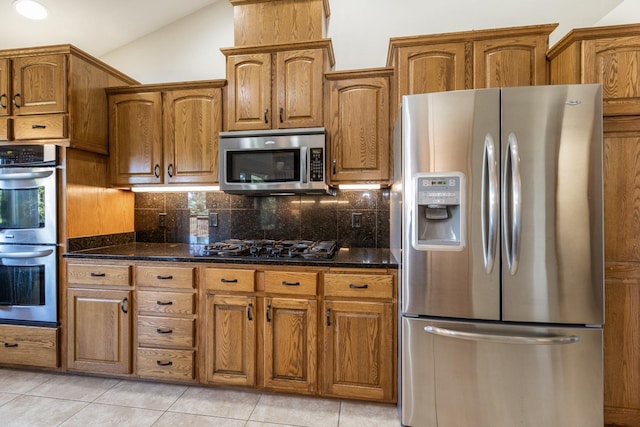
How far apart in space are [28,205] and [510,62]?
3.51 m

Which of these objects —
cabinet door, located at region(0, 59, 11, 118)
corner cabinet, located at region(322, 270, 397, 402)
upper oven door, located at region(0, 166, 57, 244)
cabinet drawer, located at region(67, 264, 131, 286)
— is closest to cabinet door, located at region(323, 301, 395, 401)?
corner cabinet, located at region(322, 270, 397, 402)

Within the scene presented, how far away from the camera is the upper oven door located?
222 centimetres

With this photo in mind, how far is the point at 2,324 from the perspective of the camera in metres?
2.29

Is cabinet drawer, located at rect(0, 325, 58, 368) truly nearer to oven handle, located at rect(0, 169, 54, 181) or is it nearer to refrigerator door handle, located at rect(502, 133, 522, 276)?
oven handle, located at rect(0, 169, 54, 181)

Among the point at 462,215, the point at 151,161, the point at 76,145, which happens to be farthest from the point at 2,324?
the point at 462,215

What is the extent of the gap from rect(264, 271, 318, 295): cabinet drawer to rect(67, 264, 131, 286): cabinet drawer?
1.02 meters

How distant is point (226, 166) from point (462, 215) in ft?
5.38

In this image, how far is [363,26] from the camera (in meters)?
2.62

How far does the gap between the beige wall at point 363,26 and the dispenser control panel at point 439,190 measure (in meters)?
1.49

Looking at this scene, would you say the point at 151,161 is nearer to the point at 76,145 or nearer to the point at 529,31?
the point at 76,145

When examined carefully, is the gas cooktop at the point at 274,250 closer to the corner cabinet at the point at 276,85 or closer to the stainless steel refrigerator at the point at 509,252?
the stainless steel refrigerator at the point at 509,252

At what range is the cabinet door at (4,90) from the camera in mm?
2279

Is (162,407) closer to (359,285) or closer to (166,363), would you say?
(166,363)

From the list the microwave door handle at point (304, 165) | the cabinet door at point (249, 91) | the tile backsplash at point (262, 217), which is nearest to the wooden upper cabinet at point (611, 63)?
the tile backsplash at point (262, 217)
